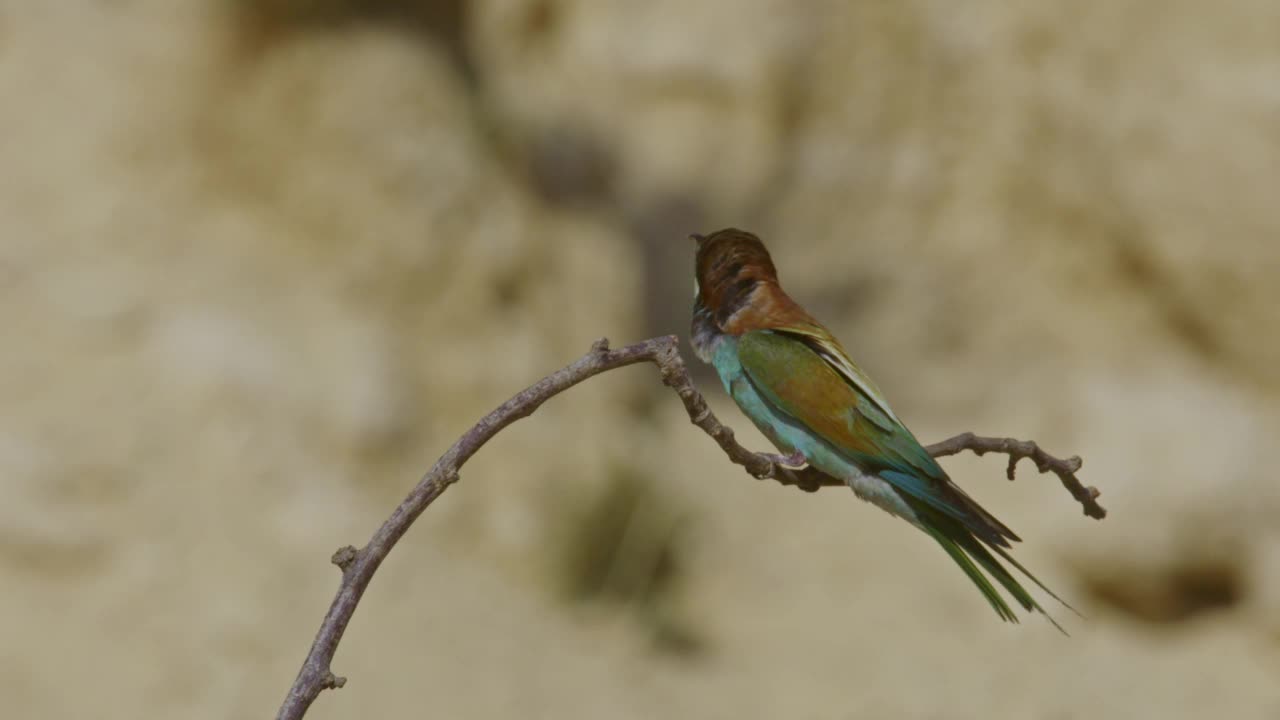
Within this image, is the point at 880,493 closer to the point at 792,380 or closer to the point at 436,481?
the point at 792,380

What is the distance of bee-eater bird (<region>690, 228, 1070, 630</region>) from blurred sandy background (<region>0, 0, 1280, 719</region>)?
225cm

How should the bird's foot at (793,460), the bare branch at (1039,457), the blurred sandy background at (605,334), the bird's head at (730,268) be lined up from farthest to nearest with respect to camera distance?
the blurred sandy background at (605,334)
the bird's head at (730,268)
the bird's foot at (793,460)
the bare branch at (1039,457)

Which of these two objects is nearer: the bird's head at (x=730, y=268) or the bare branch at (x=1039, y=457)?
the bare branch at (x=1039, y=457)

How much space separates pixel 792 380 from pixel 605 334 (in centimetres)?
333

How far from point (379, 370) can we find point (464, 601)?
27.7 inches

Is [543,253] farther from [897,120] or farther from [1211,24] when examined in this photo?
[1211,24]

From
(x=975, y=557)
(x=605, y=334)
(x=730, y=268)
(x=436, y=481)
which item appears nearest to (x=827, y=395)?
(x=730, y=268)

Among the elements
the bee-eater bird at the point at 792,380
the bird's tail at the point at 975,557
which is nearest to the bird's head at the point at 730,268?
the bee-eater bird at the point at 792,380

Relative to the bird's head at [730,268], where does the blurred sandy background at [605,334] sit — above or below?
above

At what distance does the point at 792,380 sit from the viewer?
175 cm

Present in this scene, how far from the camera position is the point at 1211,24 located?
5.00m

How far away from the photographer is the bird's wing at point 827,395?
1.70 metres

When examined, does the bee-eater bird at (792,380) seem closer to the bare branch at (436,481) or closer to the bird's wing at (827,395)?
A: the bird's wing at (827,395)

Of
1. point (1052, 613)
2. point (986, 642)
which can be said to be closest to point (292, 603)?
point (986, 642)
